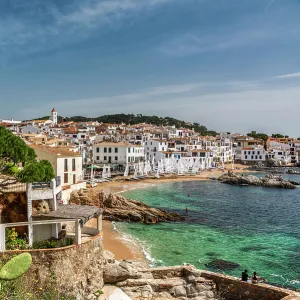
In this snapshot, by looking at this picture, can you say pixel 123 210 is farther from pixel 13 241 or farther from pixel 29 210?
pixel 13 241

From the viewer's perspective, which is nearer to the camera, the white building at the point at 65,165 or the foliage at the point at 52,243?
the foliage at the point at 52,243

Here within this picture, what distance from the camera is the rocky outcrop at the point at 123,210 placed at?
36781 millimetres

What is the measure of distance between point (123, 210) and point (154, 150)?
2203 inches

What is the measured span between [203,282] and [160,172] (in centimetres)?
6801

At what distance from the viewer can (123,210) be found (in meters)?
38.6

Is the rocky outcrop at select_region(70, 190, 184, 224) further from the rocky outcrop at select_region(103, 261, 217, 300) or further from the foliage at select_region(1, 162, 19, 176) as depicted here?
the foliage at select_region(1, 162, 19, 176)

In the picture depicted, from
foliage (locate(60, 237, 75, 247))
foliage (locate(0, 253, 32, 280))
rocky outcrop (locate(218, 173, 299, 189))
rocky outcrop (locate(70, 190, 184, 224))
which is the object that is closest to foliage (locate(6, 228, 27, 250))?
foliage (locate(60, 237, 75, 247))

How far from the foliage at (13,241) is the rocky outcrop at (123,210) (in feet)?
65.4

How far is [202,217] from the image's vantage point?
3997cm

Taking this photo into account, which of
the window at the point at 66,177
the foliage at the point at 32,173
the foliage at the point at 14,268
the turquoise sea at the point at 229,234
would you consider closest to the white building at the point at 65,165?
the window at the point at 66,177

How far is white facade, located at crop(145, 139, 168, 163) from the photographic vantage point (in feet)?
304

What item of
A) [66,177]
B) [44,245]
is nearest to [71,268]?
[44,245]

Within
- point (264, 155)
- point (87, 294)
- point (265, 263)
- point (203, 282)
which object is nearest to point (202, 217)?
point (265, 263)

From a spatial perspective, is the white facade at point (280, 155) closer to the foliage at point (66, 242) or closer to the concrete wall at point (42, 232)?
the concrete wall at point (42, 232)
